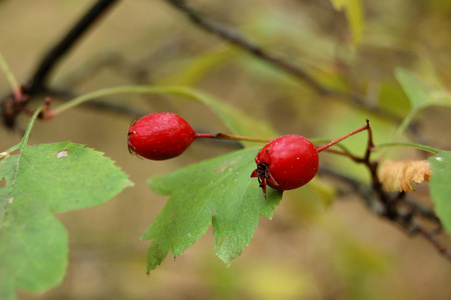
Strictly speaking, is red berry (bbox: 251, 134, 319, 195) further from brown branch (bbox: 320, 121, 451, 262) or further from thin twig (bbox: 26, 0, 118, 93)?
thin twig (bbox: 26, 0, 118, 93)

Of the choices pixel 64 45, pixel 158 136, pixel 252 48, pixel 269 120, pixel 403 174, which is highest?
pixel 158 136

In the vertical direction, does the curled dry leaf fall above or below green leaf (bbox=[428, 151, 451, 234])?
below

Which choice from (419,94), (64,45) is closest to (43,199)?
(64,45)

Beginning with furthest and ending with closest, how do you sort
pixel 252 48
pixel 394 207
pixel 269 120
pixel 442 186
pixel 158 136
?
pixel 269 120 < pixel 252 48 < pixel 394 207 < pixel 158 136 < pixel 442 186

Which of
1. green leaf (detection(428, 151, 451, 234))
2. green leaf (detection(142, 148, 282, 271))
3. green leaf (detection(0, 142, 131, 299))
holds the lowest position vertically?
green leaf (detection(142, 148, 282, 271))

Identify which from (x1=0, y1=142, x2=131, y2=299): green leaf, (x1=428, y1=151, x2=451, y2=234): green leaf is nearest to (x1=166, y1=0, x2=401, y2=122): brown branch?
(x1=0, y1=142, x2=131, y2=299): green leaf

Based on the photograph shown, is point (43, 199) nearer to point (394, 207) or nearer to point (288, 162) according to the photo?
point (288, 162)
